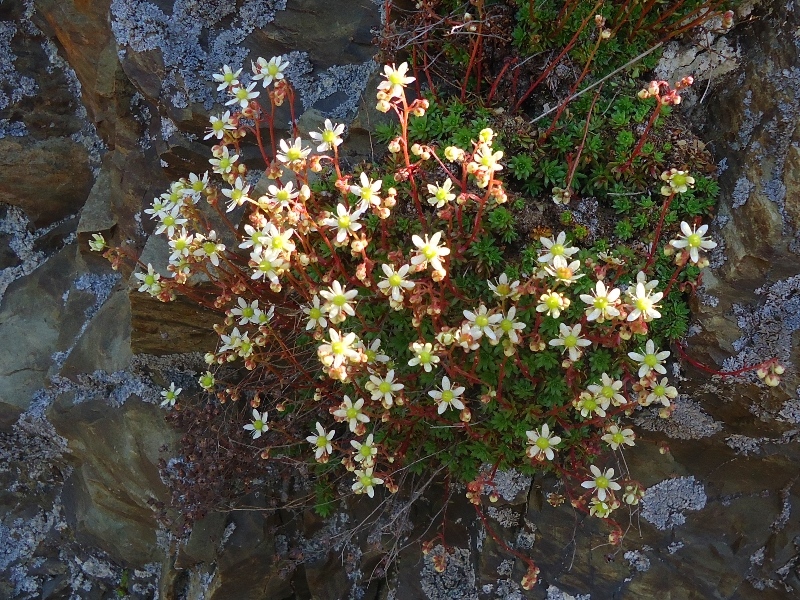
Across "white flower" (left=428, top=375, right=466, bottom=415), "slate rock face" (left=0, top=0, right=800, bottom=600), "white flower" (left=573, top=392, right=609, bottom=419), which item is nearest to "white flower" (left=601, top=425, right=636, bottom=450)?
"white flower" (left=573, top=392, right=609, bottom=419)

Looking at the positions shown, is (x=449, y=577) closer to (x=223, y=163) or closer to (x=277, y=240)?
(x=277, y=240)

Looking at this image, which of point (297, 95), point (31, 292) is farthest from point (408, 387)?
point (31, 292)

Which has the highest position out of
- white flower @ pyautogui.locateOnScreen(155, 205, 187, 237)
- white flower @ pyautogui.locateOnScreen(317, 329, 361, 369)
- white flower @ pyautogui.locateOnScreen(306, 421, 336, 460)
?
white flower @ pyautogui.locateOnScreen(155, 205, 187, 237)

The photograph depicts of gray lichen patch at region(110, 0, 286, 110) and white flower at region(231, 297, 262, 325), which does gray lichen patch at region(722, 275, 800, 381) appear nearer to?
white flower at region(231, 297, 262, 325)

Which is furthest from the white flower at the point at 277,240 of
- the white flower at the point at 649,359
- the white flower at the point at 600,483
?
the white flower at the point at 600,483

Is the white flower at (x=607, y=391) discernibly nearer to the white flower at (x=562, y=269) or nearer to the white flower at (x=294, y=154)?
the white flower at (x=562, y=269)

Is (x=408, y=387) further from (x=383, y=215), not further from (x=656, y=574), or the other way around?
(x=656, y=574)
